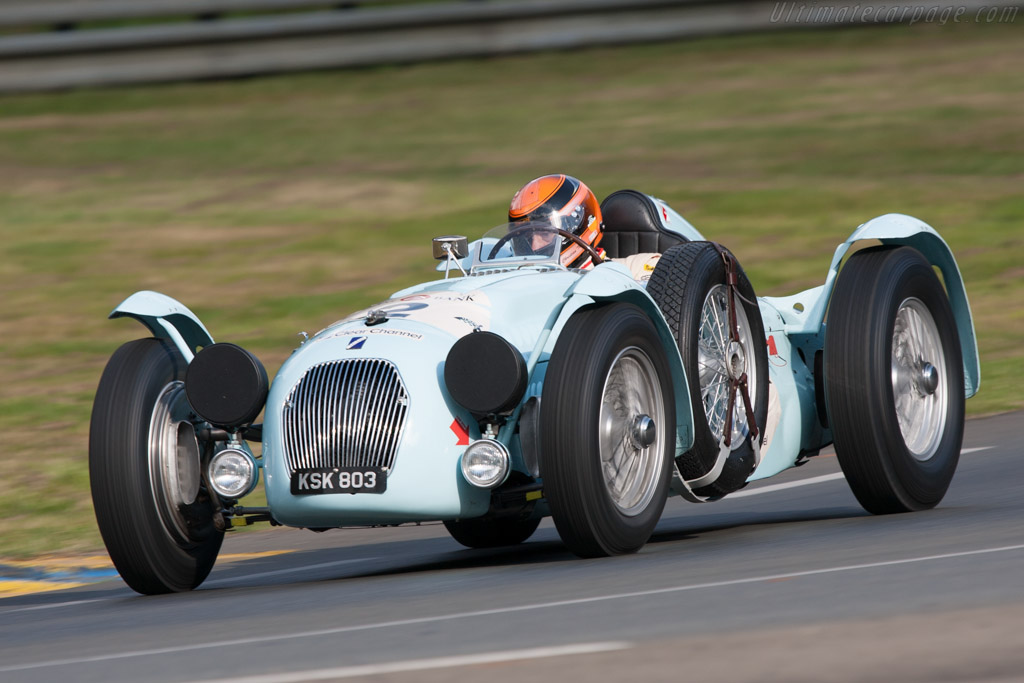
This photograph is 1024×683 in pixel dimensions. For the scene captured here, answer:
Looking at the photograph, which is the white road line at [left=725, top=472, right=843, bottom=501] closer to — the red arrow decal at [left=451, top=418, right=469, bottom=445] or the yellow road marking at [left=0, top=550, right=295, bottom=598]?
the yellow road marking at [left=0, top=550, right=295, bottom=598]

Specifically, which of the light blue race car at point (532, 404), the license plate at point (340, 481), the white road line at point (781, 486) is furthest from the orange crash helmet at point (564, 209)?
the white road line at point (781, 486)

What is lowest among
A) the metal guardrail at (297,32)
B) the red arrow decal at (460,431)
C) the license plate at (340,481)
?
the license plate at (340,481)

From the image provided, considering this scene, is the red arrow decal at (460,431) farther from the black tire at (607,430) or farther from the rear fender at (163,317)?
the rear fender at (163,317)

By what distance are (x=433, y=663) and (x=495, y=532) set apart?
3.58 metres

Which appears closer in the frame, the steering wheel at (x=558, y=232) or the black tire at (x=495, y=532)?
the steering wheel at (x=558, y=232)

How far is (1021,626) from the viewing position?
434 cm

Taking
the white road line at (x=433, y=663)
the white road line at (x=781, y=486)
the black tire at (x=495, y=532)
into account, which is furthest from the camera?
the white road line at (x=781, y=486)

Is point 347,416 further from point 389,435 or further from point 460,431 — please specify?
point 460,431

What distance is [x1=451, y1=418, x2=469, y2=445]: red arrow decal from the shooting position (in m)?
6.21

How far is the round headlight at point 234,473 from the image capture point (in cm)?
636

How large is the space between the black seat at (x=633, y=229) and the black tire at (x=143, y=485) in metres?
2.33

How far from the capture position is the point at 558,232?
7488 mm

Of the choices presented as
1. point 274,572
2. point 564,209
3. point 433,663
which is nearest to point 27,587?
point 274,572

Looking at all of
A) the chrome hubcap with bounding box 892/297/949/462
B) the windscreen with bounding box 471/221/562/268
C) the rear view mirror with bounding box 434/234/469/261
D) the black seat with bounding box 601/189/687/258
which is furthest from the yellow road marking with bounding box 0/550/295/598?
the chrome hubcap with bounding box 892/297/949/462
